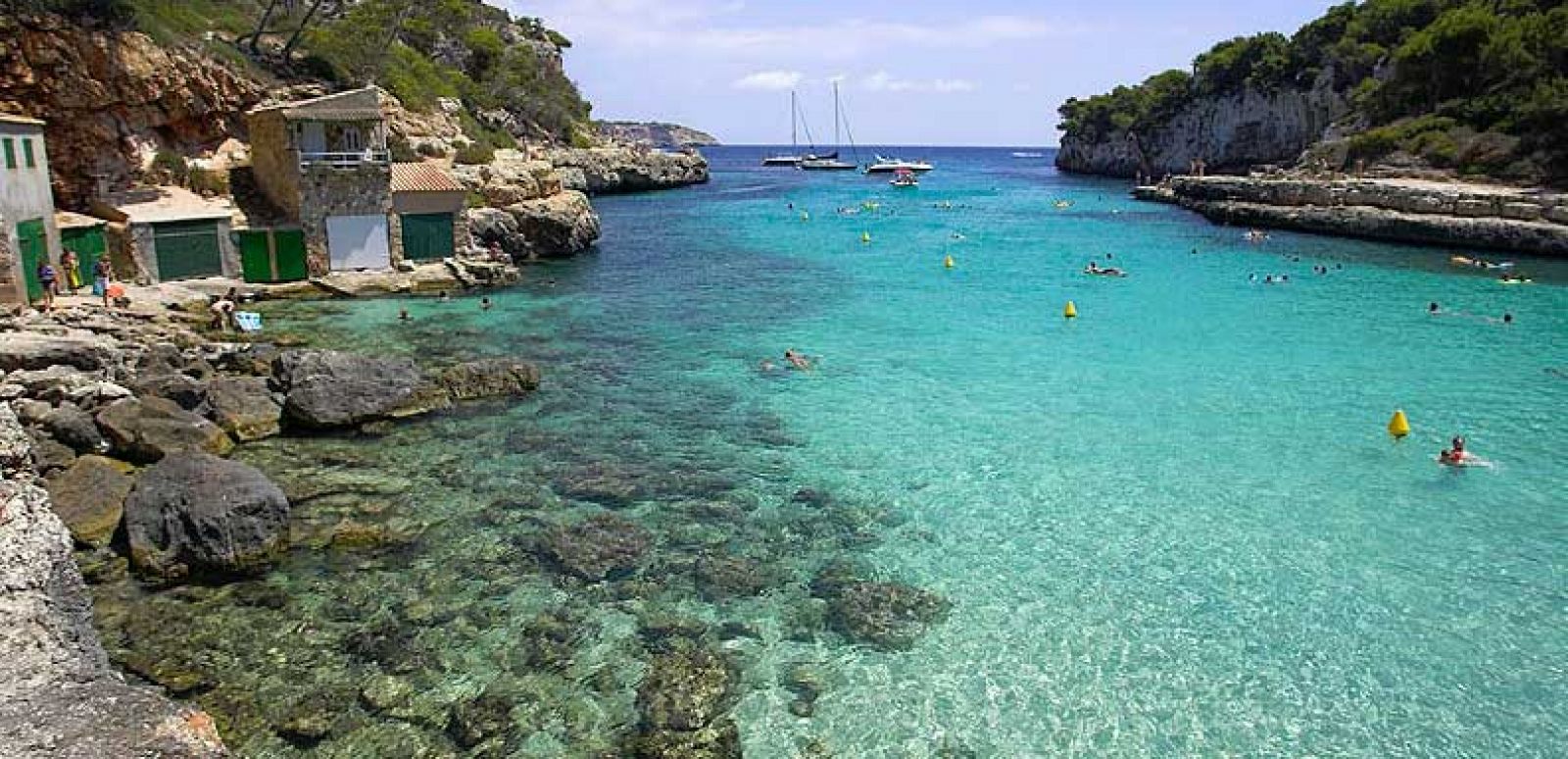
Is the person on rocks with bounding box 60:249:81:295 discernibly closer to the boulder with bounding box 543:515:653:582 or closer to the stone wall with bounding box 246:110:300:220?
the stone wall with bounding box 246:110:300:220

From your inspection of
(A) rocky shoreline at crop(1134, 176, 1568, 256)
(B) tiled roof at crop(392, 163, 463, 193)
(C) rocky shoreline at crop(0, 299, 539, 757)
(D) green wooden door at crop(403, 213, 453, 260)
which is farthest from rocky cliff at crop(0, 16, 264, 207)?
(A) rocky shoreline at crop(1134, 176, 1568, 256)

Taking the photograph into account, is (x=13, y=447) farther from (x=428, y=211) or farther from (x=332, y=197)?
(x=428, y=211)

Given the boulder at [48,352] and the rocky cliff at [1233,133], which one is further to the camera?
the rocky cliff at [1233,133]

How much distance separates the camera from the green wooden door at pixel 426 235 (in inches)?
1396

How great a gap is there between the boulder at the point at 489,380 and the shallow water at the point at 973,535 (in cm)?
82

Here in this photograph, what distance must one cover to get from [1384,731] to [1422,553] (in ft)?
17.5

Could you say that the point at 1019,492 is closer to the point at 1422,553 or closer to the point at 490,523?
the point at 1422,553

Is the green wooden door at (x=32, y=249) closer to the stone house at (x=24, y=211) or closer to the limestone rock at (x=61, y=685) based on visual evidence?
the stone house at (x=24, y=211)

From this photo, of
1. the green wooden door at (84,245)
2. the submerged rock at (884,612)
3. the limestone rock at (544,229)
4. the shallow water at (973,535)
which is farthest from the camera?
the limestone rock at (544,229)

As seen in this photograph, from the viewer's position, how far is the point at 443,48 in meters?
79.0

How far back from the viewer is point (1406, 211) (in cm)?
5125

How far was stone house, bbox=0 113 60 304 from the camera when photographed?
22.9 metres

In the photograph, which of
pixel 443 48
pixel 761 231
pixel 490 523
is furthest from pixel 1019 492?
pixel 443 48

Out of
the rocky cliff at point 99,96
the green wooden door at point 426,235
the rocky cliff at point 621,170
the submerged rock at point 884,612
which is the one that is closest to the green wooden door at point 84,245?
the rocky cliff at point 99,96
